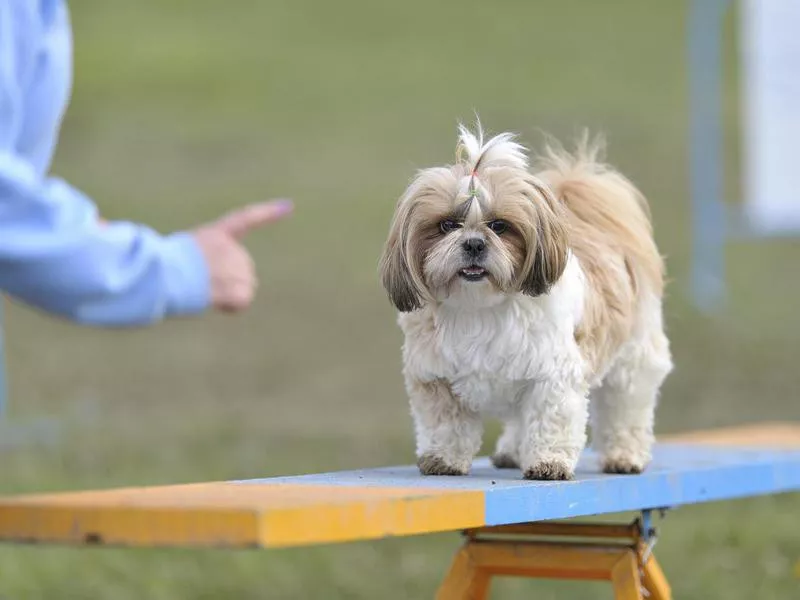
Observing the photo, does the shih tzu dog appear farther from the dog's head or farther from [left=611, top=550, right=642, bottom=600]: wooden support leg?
[left=611, top=550, right=642, bottom=600]: wooden support leg

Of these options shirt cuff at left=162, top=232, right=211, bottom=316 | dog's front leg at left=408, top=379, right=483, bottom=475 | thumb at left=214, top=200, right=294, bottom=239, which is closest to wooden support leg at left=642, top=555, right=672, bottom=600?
dog's front leg at left=408, top=379, right=483, bottom=475

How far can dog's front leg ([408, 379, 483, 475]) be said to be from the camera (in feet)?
14.8

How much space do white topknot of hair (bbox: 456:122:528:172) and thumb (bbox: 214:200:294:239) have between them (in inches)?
24.2

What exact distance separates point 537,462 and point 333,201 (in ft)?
42.8

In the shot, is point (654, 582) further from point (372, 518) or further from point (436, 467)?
point (372, 518)

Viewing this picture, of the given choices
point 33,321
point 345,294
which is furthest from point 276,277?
point 33,321

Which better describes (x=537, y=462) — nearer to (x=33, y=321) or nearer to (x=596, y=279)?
(x=596, y=279)

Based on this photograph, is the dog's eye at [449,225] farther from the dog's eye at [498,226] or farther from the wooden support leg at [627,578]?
the wooden support leg at [627,578]

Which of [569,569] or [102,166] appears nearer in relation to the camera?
[569,569]

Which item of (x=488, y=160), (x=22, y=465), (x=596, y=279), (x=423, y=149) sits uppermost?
(x=423, y=149)

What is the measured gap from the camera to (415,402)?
454 cm

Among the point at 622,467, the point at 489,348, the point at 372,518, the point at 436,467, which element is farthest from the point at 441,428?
the point at 372,518

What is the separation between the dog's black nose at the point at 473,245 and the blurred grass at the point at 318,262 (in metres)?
1.33

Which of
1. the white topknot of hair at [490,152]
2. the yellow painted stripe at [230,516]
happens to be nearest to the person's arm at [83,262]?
the yellow painted stripe at [230,516]
